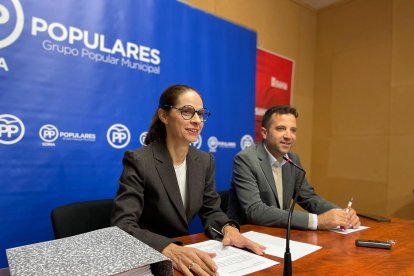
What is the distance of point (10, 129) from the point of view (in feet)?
6.50

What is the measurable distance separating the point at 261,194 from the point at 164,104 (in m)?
0.88

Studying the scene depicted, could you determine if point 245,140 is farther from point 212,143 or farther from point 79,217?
point 79,217

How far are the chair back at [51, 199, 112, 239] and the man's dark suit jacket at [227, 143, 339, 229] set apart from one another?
828 millimetres

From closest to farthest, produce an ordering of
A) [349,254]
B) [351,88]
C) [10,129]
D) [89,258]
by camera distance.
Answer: [89,258]
[349,254]
[10,129]
[351,88]

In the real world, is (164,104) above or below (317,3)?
below

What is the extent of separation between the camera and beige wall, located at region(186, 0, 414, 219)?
11.9 ft

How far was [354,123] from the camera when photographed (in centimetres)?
406

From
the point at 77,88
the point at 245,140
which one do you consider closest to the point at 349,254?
the point at 77,88

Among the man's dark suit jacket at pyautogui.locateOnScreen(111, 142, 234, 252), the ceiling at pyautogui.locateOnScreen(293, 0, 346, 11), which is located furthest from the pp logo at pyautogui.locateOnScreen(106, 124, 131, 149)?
the ceiling at pyautogui.locateOnScreen(293, 0, 346, 11)

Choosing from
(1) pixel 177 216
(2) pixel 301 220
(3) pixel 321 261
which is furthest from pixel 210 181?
(3) pixel 321 261

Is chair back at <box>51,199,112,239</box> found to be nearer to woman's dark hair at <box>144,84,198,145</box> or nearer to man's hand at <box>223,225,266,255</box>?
woman's dark hair at <box>144,84,198,145</box>

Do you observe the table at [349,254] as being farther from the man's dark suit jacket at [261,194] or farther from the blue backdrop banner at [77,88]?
the blue backdrop banner at [77,88]

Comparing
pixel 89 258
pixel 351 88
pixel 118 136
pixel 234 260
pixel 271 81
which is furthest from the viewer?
pixel 351 88

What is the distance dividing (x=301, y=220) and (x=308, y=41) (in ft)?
11.3
